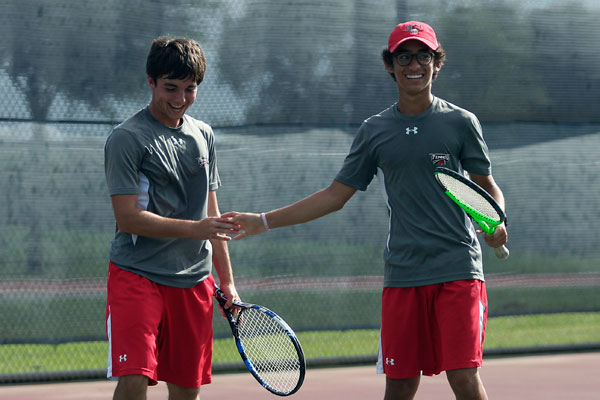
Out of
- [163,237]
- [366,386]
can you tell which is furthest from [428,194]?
[366,386]

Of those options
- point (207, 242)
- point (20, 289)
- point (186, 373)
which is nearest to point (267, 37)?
point (20, 289)

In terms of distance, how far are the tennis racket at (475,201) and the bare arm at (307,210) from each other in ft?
1.59

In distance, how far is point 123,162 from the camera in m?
3.12

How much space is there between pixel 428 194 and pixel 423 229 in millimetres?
121

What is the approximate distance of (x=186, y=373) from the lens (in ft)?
10.7

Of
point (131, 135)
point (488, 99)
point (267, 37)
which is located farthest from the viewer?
point (488, 99)

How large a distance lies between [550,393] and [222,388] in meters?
1.70

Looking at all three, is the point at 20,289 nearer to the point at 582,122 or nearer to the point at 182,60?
the point at 182,60

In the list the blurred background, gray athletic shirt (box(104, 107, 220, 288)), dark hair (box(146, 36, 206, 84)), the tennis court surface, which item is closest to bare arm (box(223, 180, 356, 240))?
gray athletic shirt (box(104, 107, 220, 288))

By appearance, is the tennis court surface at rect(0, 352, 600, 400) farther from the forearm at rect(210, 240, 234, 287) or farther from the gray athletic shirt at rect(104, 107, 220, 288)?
the gray athletic shirt at rect(104, 107, 220, 288)

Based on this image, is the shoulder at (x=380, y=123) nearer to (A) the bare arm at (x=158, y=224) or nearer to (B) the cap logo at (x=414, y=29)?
(B) the cap logo at (x=414, y=29)

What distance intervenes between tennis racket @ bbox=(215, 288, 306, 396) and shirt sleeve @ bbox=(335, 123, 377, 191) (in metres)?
0.57

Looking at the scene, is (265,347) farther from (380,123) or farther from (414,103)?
(414,103)

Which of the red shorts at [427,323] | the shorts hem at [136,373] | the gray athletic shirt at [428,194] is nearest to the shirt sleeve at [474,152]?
the gray athletic shirt at [428,194]
